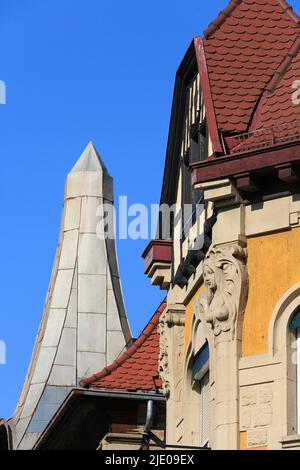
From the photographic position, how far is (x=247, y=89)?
30703 mm

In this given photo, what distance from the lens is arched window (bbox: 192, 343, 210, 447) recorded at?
3000cm

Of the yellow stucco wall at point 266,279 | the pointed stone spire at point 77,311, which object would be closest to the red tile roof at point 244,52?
the yellow stucco wall at point 266,279

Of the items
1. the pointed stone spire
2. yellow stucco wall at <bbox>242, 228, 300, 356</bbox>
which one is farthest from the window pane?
the pointed stone spire

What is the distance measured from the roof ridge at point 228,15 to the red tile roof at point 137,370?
26.7 ft

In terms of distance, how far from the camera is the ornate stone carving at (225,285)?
2833 centimetres

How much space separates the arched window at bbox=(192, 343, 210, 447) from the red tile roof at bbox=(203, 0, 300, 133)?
11.7ft

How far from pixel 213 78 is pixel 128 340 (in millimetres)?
15842

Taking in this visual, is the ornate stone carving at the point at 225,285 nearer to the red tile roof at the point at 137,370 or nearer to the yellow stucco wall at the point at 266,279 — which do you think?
the yellow stucco wall at the point at 266,279

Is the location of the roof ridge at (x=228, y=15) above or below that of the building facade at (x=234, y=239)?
above

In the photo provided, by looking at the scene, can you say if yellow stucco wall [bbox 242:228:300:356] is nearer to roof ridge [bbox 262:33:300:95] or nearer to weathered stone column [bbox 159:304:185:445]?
roof ridge [bbox 262:33:300:95]

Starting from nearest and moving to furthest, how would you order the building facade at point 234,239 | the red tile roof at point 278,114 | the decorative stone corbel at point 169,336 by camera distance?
the building facade at point 234,239 → the red tile roof at point 278,114 → the decorative stone corbel at point 169,336

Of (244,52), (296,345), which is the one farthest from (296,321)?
(244,52)
